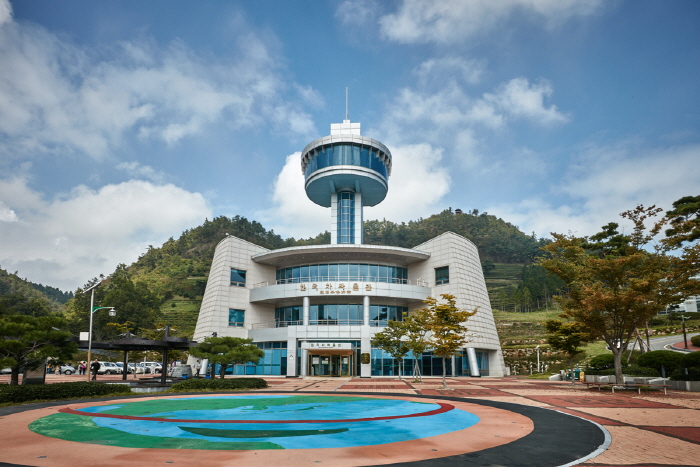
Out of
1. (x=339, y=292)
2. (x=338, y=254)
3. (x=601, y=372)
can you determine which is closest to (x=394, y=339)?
(x=339, y=292)

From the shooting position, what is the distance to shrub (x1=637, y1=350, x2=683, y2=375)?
30.4m

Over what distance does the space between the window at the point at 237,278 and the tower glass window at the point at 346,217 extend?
12213 mm

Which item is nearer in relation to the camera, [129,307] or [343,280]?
[343,280]

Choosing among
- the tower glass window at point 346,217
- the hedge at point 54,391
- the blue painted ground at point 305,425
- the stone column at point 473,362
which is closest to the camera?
the blue painted ground at point 305,425

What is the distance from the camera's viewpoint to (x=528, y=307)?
112875mm

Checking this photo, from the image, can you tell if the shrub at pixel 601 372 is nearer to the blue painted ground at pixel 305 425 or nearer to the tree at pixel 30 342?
the blue painted ground at pixel 305 425

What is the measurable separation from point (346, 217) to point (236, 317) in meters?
17.5

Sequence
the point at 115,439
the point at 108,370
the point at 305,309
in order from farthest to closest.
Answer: the point at 108,370, the point at 305,309, the point at 115,439

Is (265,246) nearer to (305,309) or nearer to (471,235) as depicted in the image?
(471,235)

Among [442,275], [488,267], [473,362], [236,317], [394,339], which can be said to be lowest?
[473,362]

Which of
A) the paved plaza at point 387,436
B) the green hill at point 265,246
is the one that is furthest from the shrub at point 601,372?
the green hill at point 265,246

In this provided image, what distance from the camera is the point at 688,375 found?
26.7 m

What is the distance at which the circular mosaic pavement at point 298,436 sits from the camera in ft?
28.7

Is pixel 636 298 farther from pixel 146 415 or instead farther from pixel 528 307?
pixel 528 307
